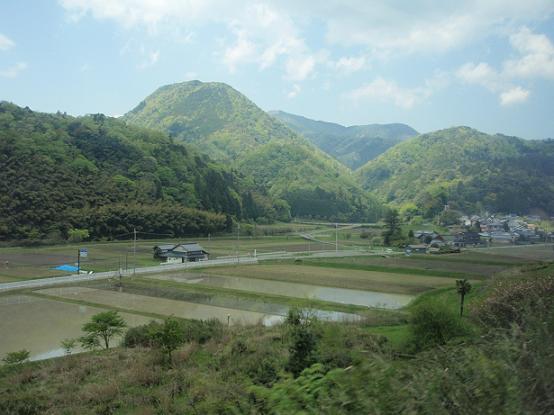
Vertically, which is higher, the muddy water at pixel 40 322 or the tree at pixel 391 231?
the tree at pixel 391 231

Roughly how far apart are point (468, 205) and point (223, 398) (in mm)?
87405

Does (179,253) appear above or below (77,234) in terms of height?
below

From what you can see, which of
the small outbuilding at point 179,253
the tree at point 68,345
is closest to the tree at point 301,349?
the tree at point 68,345

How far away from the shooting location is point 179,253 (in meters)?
46.8

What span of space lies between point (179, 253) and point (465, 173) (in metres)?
84.3

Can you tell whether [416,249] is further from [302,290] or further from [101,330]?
[101,330]

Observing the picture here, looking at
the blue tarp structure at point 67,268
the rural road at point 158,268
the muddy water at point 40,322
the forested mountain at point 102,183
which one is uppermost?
the forested mountain at point 102,183

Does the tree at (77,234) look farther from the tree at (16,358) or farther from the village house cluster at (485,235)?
the tree at (16,358)

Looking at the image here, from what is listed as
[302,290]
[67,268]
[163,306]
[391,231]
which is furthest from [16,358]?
[391,231]

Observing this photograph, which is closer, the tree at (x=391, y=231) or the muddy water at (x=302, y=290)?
the muddy water at (x=302, y=290)

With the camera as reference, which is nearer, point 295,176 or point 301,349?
point 301,349

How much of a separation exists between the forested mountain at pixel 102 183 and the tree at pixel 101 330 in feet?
121

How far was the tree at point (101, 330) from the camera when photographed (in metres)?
18.0

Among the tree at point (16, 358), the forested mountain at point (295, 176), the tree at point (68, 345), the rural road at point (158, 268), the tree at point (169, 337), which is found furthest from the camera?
the forested mountain at point (295, 176)
